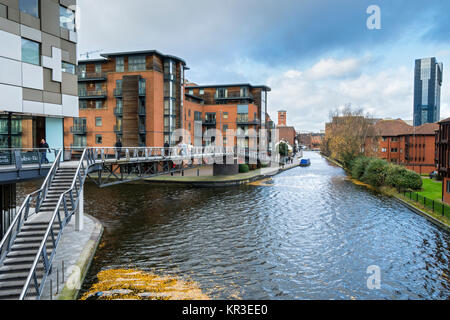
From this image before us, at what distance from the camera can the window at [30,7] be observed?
1636 centimetres

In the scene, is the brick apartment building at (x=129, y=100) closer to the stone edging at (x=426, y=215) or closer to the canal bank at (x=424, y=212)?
the canal bank at (x=424, y=212)

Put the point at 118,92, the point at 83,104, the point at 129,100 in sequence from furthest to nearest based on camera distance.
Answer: the point at 83,104, the point at 118,92, the point at 129,100

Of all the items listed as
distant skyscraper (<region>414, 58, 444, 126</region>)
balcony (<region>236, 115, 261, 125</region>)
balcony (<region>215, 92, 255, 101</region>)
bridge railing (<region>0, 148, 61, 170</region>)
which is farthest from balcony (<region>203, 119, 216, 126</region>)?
distant skyscraper (<region>414, 58, 444, 126</region>)

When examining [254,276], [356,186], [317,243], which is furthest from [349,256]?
[356,186]

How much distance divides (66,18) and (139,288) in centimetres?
1633

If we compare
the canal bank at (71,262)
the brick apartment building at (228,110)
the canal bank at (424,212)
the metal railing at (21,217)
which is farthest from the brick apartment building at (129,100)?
the metal railing at (21,217)

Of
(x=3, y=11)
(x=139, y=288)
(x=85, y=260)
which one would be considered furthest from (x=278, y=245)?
(x=3, y=11)

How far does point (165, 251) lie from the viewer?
629 inches

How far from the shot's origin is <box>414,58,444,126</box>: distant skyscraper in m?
106

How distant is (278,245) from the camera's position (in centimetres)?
1727

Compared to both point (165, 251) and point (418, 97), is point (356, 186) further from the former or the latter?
point (418, 97)

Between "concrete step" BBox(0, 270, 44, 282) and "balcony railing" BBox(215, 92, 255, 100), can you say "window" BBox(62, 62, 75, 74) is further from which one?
"balcony railing" BBox(215, 92, 255, 100)

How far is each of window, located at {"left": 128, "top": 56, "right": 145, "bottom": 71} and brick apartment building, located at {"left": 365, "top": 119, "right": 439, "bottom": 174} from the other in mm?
38445

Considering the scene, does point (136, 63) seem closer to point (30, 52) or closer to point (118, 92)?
point (118, 92)
